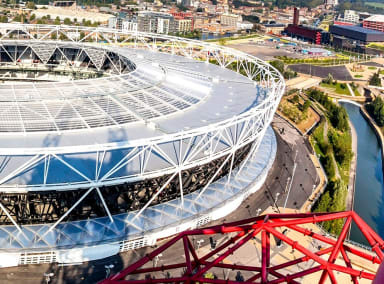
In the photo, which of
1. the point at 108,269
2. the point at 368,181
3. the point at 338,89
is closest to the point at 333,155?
the point at 368,181

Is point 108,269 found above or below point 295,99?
below

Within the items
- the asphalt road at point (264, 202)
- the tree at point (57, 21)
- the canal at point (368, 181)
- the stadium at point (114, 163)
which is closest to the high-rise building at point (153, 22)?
the tree at point (57, 21)

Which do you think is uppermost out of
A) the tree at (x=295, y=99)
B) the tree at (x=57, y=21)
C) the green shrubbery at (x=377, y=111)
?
the tree at (x=57, y=21)

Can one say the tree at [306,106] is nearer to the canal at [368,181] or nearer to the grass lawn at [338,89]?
the canal at [368,181]

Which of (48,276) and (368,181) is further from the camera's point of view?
(368,181)

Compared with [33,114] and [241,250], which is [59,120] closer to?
[33,114]

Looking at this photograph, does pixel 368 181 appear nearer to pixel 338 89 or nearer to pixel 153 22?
pixel 338 89


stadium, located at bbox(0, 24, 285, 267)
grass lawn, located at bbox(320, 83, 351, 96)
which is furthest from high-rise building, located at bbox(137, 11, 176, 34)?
stadium, located at bbox(0, 24, 285, 267)
